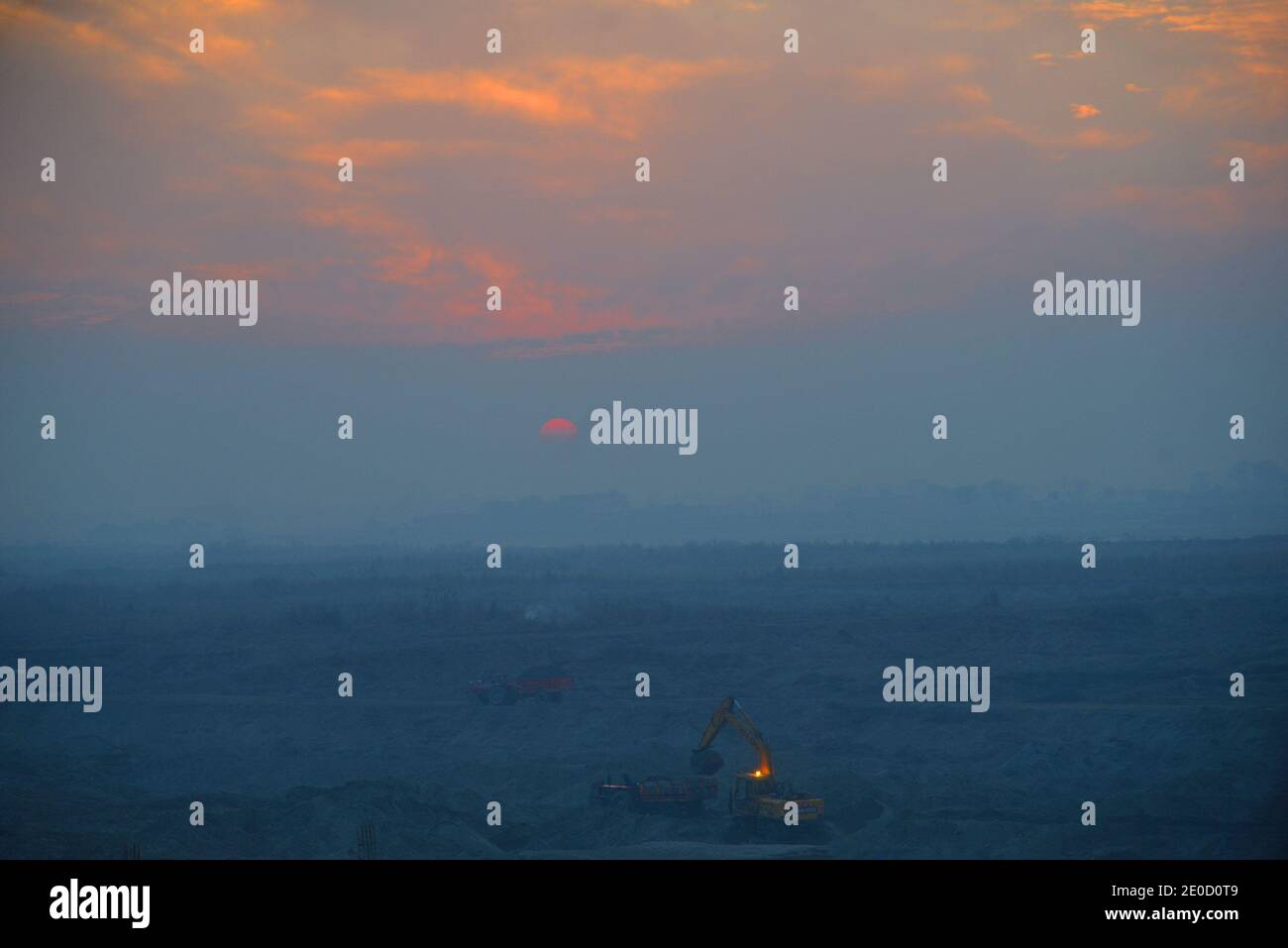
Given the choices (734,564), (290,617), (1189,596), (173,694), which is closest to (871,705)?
(1189,596)

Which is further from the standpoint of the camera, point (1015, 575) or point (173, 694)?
point (1015, 575)

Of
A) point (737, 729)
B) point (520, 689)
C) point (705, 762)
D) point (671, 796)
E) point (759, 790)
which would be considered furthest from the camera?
point (520, 689)

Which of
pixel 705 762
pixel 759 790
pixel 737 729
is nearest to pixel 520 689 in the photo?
pixel 705 762

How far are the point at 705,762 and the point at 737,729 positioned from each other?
2.30 metres

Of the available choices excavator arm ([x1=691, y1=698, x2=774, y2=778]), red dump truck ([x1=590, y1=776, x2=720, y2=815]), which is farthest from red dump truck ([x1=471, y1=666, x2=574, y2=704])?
red dump truck ([x1=590, y1=776, x2=720, y2=815])

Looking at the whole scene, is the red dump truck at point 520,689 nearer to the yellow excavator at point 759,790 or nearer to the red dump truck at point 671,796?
the red dump truck at point 671,796

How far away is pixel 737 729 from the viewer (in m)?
30.6

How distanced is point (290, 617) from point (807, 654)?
24.6 m

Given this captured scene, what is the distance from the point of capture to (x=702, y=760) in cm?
3234

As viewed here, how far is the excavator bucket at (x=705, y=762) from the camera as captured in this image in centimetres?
3194

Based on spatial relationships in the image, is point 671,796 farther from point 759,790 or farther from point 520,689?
point 520,689

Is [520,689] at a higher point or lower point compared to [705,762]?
higher

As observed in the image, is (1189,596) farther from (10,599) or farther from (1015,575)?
(10,599)

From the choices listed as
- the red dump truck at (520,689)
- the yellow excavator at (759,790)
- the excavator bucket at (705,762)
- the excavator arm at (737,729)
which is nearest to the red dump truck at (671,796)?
the yellow excavator at (759,790)
